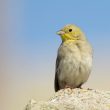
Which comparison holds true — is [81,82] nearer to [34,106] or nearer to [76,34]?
[76,34]

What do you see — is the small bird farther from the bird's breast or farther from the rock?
the rock

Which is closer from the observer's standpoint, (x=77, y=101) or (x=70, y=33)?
(x=77, y=101)

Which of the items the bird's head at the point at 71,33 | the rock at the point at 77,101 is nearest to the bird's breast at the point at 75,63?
the bird's head at the point at 71,33

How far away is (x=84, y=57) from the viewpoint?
35.4ft

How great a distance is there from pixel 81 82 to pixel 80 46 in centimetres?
81

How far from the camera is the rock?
23.5 feet

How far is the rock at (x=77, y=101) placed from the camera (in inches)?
282

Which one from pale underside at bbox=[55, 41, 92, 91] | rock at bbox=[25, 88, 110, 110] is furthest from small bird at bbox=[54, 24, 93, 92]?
rock at bbox=[25, 88, 110, 110]

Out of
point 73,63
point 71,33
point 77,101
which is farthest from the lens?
point 71,33

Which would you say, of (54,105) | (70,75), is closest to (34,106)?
(54,105)

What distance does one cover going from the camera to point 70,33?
11617 mm

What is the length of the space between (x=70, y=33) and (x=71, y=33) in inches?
1.0

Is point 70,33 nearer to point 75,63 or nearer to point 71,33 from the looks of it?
point 71,33

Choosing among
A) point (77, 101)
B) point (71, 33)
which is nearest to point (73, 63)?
point (71, 33)
